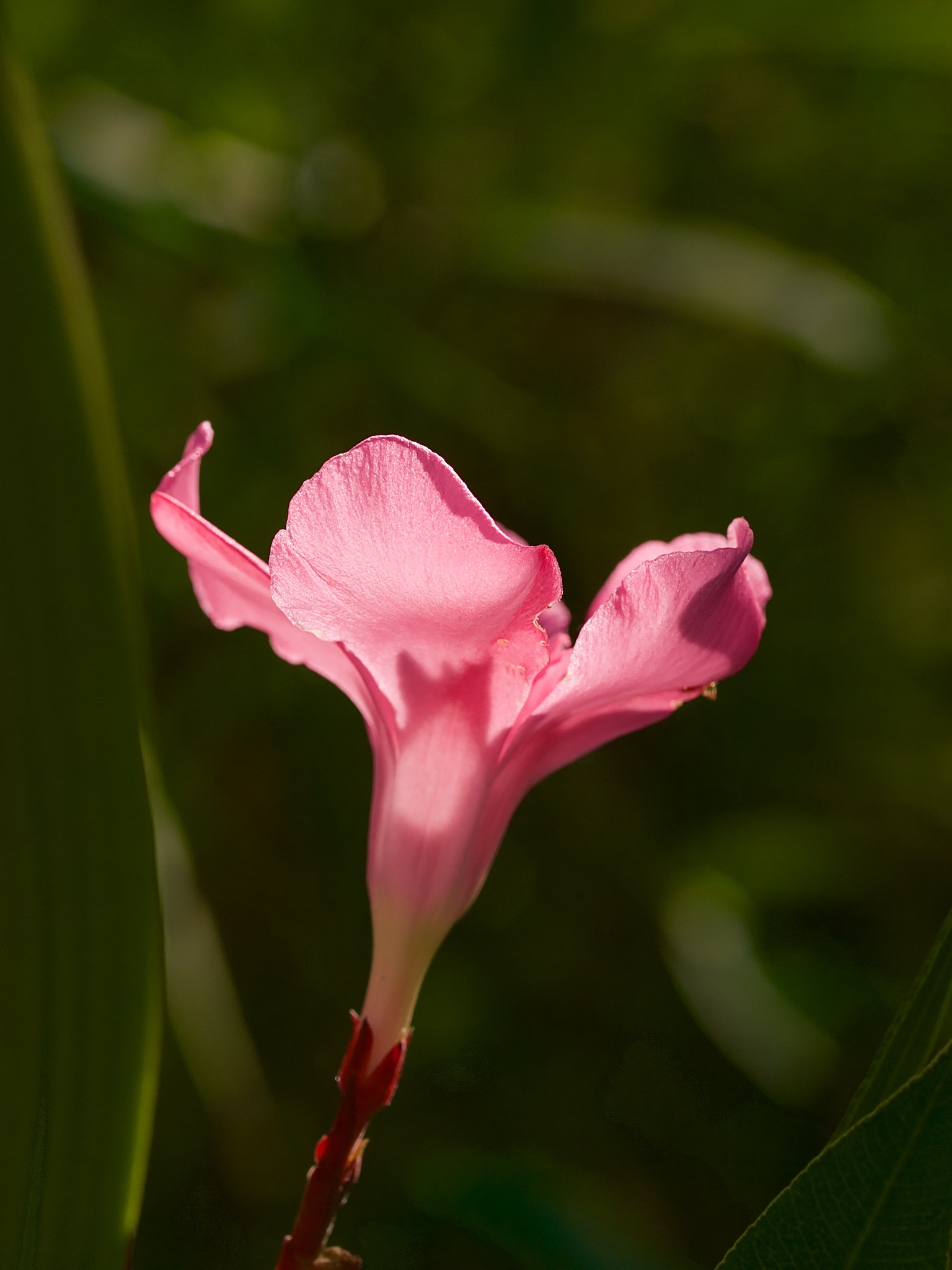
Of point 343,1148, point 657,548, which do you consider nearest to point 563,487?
point 657,548

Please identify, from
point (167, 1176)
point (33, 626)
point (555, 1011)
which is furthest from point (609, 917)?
point (33, 626)

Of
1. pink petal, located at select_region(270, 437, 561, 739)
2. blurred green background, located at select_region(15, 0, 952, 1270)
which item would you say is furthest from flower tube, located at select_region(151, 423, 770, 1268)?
blurred green background, located at select_region(15, 0, 952, 1270)

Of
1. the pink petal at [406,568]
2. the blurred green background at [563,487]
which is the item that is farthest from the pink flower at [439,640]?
the blurred green background at [563,487]

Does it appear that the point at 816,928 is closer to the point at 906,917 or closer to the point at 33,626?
the point at 906,917

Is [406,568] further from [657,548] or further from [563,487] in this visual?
[563,487]

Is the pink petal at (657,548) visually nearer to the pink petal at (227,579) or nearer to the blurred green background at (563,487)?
the pink petal at (227,579)

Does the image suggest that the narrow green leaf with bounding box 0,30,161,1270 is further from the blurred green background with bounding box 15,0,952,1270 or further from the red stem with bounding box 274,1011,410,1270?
the blurred green background with bounding box 15,0,952,1270
